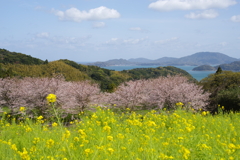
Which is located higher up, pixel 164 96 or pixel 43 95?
pixel 43 95

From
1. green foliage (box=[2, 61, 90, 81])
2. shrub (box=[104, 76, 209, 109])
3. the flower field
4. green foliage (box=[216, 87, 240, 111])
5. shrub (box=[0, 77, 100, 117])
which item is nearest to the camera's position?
the flower field

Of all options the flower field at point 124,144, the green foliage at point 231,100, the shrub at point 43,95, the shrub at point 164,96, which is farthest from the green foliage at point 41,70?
the flower field at point 124,144

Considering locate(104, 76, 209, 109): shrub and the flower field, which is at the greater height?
the flower field

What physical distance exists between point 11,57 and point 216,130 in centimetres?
11259

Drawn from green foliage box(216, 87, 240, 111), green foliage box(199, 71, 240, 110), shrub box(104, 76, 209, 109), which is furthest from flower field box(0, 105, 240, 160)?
green foliage box(199, 71, 240, 110)

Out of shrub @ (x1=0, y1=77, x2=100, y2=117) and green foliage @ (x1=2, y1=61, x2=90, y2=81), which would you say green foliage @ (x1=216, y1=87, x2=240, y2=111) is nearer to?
shrub @ (x1=0, y1=77, x2=100, y2=117)

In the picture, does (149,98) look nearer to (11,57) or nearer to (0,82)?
(0,82)

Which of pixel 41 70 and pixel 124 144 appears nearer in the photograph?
pixel 124 144

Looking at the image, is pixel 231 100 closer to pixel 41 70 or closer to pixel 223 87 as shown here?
pixel 223 87

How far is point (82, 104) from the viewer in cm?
→ 2011

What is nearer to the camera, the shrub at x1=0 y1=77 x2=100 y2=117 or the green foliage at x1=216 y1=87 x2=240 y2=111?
the green foliage at x1=216 y1=87 x2=240 y2=111

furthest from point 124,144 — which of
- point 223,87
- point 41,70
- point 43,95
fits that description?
point 41,70

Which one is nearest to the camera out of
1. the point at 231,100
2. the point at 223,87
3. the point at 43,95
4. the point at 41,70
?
the point at 231,100

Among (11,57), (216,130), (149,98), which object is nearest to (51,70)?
(11,57)
